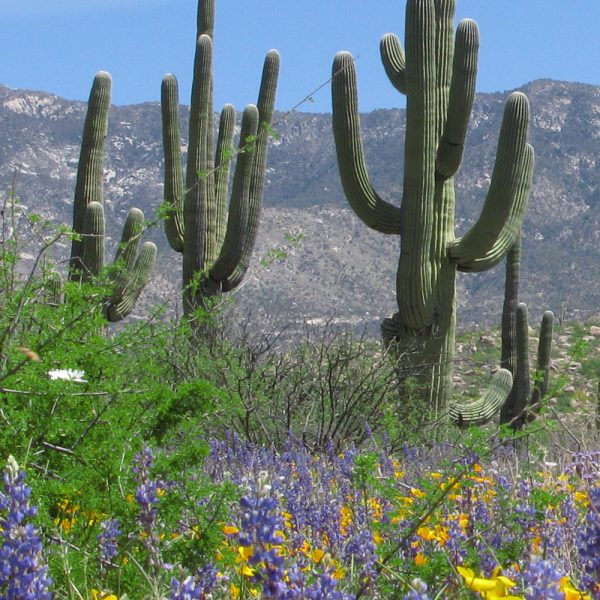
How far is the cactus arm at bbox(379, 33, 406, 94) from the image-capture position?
11914 millimetres

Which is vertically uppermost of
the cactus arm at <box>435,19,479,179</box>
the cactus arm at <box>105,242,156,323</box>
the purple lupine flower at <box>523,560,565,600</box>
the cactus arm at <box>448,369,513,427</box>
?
the cactus arm at <box>435,19,479,179</box>

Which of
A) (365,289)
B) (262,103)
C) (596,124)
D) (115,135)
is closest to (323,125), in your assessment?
(115,135)

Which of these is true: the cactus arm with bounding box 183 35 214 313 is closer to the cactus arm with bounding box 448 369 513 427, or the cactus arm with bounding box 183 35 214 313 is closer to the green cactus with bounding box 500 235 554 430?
the cactus arm with bounding box 448 369 513 427

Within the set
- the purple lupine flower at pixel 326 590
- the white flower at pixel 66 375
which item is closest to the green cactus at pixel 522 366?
the white flower at pixel 66 375

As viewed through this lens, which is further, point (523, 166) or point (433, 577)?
point (523, 166)

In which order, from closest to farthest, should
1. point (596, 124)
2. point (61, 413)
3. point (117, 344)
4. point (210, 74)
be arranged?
point (61, 413), point (117, 344), point (210, 74), point (596, 124)

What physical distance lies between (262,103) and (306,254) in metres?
92.9

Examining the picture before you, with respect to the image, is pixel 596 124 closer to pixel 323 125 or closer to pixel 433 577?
pixel 323 125

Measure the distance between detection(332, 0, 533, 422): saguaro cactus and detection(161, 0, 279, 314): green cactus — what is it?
160 centimetres

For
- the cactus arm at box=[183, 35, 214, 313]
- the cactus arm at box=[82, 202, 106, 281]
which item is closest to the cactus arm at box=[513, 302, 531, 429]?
the cactus arm at box=[183, 35, 214, 313]

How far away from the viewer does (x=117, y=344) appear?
395cm

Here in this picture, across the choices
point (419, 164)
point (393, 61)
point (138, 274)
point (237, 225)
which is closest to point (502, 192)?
point (419, 164)

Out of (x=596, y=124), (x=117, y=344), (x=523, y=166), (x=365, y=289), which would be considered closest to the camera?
(x=117, y=344)

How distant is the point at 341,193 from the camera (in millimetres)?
115938
